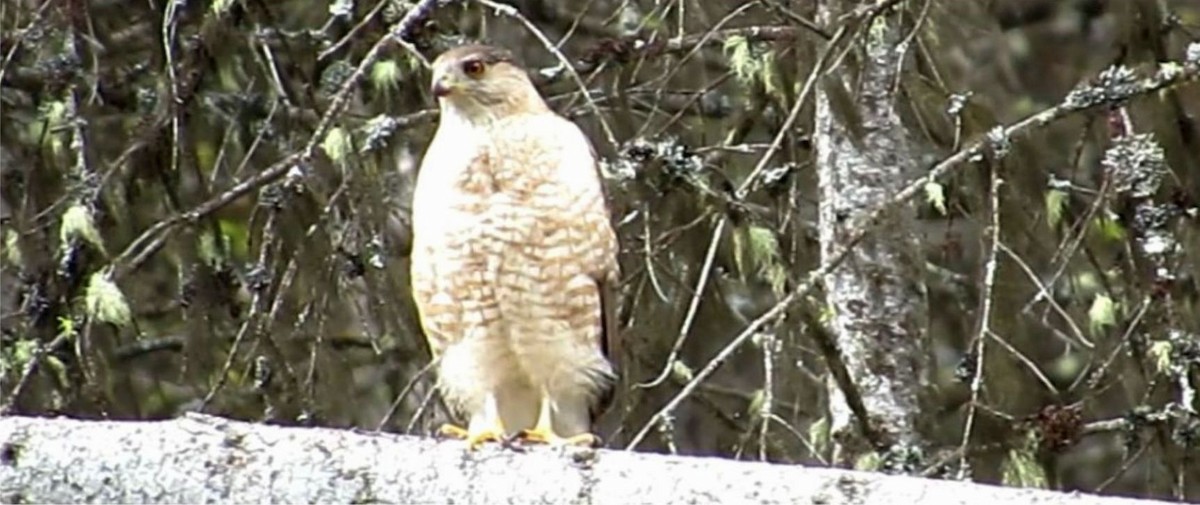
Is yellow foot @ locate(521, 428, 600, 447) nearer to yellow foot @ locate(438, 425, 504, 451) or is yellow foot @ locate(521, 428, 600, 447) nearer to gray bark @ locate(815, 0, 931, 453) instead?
yellow foot @ locate(438, 425, 504, 451)

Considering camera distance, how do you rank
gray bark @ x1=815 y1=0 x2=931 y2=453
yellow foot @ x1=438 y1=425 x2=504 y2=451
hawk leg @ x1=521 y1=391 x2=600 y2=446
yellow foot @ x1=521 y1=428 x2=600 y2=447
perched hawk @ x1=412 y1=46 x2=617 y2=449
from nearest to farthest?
yellow foot @ x1=438 y1=425 x2=504 y2=451 < yellow foot @ x1=521 y1=428 x2=600 y2=447 < hawk leg @ x1=521 y1=391 x2=600 y2=446 < perched hawk @ x1=412 y1=46 x2=617 y2=449 < gray bark @ x1=815 y1=0 x2=931 y2=453

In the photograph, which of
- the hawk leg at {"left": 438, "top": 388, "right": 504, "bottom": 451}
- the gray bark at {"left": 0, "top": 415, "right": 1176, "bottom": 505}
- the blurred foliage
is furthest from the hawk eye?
the gray bark at {"left": 0, "top": 415, "right": 1176, "bottom": 505}

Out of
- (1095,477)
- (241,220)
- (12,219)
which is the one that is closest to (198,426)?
(12,219)

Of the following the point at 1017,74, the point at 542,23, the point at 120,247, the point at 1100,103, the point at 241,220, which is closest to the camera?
the point at 1100,103

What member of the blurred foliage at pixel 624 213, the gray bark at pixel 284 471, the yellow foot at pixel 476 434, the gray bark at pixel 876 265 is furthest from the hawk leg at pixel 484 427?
the gray bark at pixel 284 471

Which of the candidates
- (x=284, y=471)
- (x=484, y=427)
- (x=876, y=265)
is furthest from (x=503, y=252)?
(x=284, y=471)

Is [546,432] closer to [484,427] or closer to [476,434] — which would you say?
[484,427]

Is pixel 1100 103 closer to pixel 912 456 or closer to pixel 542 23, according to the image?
pixel 912 456

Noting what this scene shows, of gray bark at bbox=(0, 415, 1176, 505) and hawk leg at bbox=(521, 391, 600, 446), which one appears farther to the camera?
hawk leg at bbox=(521, 391, 600, 446)

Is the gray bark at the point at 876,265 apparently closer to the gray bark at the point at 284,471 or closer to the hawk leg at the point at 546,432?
the hawk leg at the point at 546,432
